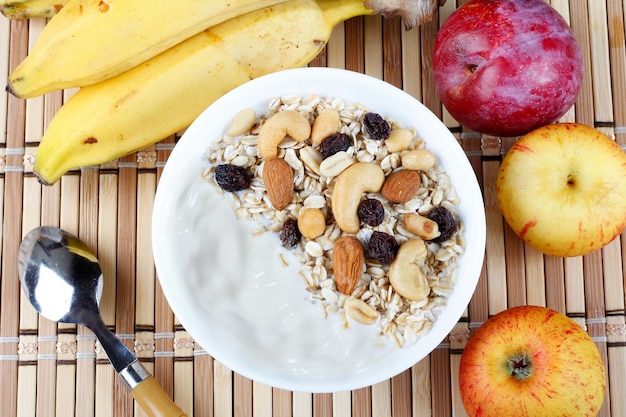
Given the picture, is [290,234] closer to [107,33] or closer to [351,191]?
[351,191]

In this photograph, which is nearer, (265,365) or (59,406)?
(265,365)

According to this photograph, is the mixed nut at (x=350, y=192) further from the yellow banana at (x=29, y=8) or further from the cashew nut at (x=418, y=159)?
the yellow banana at (x=29, y=8)

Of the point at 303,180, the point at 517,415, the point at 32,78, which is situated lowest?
the point at 517,415

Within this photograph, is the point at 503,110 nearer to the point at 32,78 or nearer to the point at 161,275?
the point at 161,275

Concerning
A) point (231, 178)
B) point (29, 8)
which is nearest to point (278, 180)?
point (231, 178)

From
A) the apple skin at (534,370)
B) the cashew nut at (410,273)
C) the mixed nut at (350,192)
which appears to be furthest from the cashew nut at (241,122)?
the apple skin at (534,370)

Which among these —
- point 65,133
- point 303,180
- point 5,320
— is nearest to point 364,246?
point 303,180
